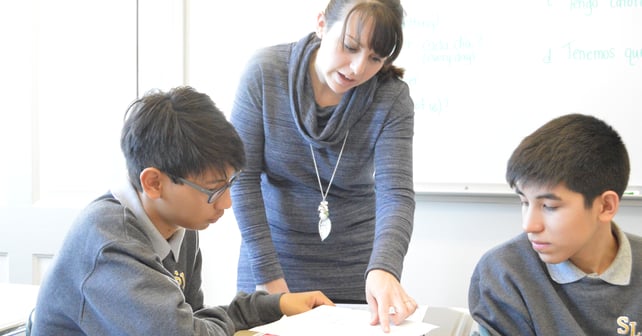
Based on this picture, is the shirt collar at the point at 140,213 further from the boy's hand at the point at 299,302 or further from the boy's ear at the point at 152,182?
the boy's hand at the point at 299,302

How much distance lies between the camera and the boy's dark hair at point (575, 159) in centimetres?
130

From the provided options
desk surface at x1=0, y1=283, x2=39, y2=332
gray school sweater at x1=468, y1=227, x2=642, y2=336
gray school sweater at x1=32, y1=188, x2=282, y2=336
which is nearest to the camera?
gray school sweater at x1=32, y1=188, x2=282, y2=336

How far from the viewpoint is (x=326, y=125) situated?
1.51 metres

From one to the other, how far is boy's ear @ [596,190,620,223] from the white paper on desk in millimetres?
418

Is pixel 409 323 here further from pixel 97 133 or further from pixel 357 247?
pixel 97 133

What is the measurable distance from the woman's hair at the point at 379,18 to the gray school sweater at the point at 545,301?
0.47m

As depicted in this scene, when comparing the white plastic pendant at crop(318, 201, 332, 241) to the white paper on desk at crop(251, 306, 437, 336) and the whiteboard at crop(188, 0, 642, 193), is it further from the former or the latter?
the whiteboard at crop(188, 0, 642, 193)

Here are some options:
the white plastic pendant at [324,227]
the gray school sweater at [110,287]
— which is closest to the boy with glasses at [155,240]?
the gray school sweater at [110,287]

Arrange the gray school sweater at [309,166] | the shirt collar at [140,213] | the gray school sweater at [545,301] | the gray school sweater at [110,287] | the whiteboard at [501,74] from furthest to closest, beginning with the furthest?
the whiteboard at [501,74] → the gray school sweater at [309,166] → the gray school sweater at [545,301] → the shirt collar at [140,213] → the gray school sweater at [110,287]

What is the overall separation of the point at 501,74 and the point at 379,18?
1269mm

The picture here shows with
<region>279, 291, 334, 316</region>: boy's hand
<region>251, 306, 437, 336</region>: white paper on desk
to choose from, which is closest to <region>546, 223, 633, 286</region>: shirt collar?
<region>251, 306, 437, 336</region>: white paper on desk

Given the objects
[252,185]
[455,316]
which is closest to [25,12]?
[252,185]

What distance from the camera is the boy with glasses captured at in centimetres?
100

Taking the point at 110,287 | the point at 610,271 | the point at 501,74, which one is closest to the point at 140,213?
the point at 110,287
